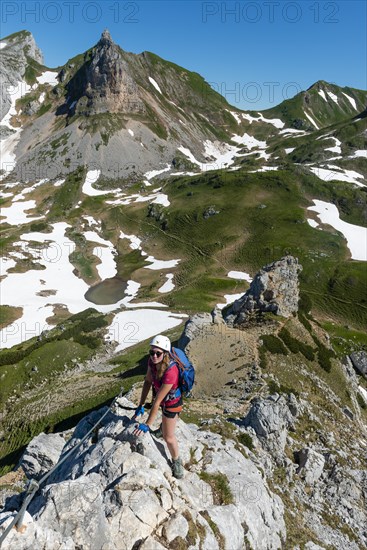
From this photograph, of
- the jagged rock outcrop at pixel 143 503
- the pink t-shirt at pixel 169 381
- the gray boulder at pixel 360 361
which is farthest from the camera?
Result: the gray boulder at pixel 360 361

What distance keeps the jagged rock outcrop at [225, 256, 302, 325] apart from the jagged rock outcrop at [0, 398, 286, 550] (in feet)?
98.6

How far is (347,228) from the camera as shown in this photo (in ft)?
383

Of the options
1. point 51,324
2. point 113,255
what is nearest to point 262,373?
point 51,324

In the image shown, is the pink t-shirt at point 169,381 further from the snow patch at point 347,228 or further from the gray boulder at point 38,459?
the snow patch at point 347,228

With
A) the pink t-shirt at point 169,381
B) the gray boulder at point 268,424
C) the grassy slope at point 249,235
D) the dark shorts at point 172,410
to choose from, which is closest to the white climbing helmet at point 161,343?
the pink t-shirt at point 169,381

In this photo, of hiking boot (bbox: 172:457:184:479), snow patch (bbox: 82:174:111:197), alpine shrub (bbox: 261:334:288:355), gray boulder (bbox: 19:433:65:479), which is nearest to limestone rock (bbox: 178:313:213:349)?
alpine shrub (bbox: 261:334:288:355)

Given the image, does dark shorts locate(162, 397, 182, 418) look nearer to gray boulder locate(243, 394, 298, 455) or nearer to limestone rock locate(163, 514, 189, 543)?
limestone rock locate(163, 514, 189, 543)

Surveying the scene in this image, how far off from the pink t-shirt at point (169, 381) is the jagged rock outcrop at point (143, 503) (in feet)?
5.58

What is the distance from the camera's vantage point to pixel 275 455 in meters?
19.2

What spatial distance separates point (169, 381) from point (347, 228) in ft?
396

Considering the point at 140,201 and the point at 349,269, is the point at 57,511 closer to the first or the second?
the point at 349,269

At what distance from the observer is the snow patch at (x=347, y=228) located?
4122 inches

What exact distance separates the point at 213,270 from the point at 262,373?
7013cm

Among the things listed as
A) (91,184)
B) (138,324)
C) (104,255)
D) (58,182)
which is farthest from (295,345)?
(58,182)
